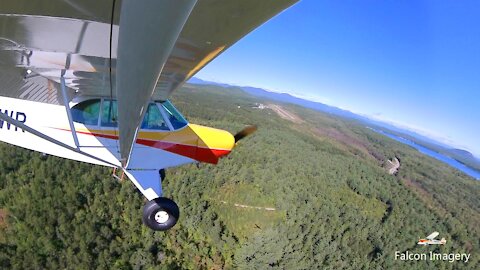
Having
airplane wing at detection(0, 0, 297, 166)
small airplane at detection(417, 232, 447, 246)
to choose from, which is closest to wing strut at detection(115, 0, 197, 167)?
airplane wing at detection(0, 0, 297, 166)

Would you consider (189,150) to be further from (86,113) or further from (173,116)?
(86,113)

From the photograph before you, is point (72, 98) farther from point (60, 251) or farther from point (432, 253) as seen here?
point (432, 253)

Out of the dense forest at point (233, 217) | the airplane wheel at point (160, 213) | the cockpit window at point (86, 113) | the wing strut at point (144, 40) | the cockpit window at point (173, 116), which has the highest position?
the wing strut at point (144, 40)

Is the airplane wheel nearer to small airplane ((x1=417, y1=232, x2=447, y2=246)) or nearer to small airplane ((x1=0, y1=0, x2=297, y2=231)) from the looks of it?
small airplane ((x1=0, y1=0, x2=297, y2=231))

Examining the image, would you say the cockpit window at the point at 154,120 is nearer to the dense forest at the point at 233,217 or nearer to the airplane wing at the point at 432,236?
the dense forest at the point at 233,217

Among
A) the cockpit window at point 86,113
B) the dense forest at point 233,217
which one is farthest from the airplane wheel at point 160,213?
the dense forest at point 233,217

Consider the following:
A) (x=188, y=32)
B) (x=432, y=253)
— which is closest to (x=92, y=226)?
(x=188, y=32)
